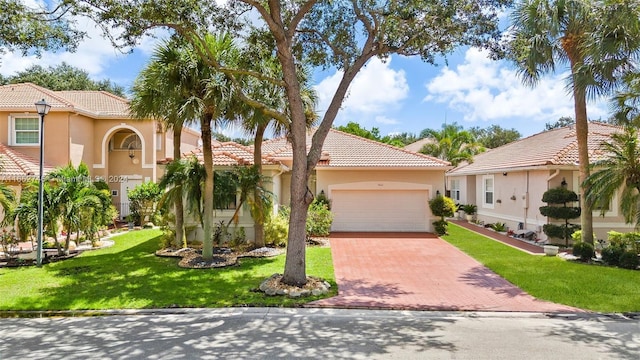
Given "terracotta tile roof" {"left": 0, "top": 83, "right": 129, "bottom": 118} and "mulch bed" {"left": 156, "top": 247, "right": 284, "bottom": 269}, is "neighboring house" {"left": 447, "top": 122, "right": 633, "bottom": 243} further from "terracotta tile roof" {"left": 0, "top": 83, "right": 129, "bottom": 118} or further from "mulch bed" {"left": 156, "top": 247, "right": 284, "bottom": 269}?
"terracotta tile roof" {"left": 0, "top": 83, "right": 129, "bottom": 118}

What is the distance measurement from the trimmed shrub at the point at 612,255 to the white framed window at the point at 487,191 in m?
10.5

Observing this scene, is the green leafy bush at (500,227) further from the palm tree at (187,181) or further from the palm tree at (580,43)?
the palm tree at (187,181)

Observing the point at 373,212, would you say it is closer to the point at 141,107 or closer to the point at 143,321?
the point at 141,107

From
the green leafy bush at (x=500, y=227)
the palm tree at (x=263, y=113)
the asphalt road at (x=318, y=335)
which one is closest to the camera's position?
the asphalt road at (x=318, y=335)

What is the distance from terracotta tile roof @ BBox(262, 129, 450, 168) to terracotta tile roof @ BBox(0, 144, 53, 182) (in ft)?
35.3

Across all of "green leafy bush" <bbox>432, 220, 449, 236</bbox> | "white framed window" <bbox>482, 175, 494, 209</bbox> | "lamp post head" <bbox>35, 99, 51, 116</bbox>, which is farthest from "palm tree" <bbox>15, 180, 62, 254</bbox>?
"white framed window" <bbox>482, 175, 494, 209</bbox>

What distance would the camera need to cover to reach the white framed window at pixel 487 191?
2358cm

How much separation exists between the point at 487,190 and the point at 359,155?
8.83 metres

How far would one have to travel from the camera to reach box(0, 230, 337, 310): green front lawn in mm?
8758

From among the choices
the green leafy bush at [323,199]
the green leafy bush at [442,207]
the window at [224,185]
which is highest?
the window at [224,185]

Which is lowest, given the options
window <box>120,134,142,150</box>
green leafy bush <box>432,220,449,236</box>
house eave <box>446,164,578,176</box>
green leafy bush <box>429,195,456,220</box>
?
green leafy bush <box>432,220,449,236</box>

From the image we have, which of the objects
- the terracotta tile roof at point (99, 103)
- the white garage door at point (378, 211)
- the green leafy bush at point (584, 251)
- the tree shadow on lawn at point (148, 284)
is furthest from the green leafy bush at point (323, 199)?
the terracotta tile roof at point (99, 103)

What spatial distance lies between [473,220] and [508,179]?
5509 millimetres

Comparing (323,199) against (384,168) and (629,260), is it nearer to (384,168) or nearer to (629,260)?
(384,168)
